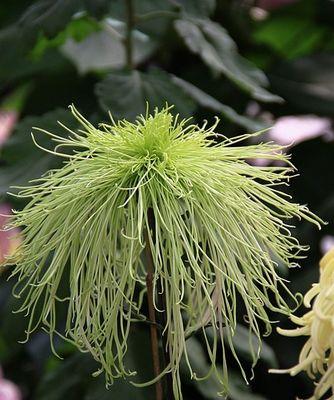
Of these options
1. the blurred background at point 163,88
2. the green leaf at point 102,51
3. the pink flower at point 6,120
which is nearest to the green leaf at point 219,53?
the blurred background at point 163,88

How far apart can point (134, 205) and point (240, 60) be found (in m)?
0.36

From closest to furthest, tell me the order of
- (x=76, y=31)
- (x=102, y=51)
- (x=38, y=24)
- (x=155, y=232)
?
1. (x=155, y=232)
2. (x=38, y=24)
3. (x=76, y=31)
4. (x=102, y=51)

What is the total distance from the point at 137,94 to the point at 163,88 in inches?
1.1

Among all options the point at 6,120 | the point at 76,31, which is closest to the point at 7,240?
the point at 76,31

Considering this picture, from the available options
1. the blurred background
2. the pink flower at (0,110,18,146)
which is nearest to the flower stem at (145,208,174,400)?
the blurred background

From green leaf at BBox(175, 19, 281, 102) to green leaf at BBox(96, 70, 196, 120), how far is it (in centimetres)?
3

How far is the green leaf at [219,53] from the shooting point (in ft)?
2.33

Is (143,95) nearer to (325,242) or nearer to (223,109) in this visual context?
(223,109)

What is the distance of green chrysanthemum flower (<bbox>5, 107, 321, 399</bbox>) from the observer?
0.41 meters

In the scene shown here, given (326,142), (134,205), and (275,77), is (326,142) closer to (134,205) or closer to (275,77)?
(275,77)

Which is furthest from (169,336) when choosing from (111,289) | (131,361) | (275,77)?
(275,77)

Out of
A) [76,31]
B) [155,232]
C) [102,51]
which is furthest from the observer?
[102,51]

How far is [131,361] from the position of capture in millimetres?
694

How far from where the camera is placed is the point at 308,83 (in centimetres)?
105
